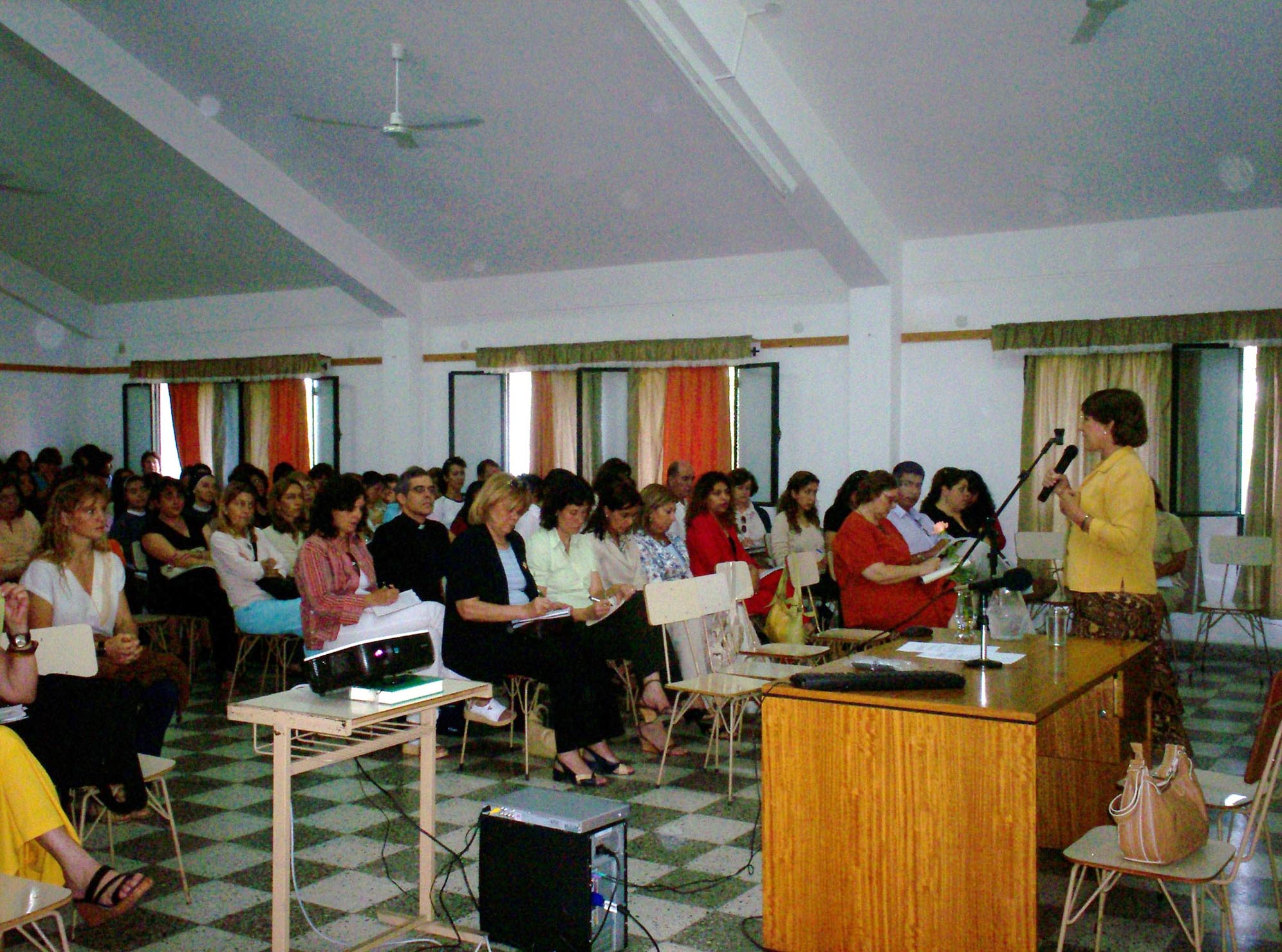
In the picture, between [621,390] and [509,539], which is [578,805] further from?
[621,390]

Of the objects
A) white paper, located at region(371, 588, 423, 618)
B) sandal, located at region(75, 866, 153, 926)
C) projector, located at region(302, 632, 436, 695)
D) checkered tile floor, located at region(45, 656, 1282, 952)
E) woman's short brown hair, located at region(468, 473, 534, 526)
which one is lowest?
checkered tile floor, located at region(45, 656, 1282, 952)

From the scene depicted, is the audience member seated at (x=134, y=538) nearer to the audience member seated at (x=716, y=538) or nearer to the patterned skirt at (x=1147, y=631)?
the audience member seated at (x=716, y=538)

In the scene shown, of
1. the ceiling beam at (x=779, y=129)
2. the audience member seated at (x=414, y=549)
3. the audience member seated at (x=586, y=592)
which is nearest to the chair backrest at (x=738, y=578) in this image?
the audience member seated at (x=586, y=592)

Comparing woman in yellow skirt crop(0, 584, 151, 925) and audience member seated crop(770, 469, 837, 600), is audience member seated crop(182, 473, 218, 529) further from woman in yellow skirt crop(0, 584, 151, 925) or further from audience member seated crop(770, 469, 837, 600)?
woman in yellow skirt crop(0, 584, 151, 925)

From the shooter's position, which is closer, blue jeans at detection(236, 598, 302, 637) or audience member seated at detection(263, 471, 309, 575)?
blue jeans at detection(236, 598, 302, 637)

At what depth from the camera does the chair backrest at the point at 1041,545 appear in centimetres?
730

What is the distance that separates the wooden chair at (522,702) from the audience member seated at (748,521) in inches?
98.5

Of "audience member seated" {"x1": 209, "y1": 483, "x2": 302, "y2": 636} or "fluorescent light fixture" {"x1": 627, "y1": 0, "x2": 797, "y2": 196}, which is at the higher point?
"fluorescent light fixture" {"x1": 627, "y1": 0, "x2": 797, "y2": 196}

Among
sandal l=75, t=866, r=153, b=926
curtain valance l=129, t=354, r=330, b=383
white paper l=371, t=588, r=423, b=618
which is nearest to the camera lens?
sandal l=75, t=866, r=153, b=926

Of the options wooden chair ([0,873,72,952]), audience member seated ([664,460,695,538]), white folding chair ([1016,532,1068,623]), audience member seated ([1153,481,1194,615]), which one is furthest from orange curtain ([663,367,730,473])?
wooden chair ([0,873,72,952])

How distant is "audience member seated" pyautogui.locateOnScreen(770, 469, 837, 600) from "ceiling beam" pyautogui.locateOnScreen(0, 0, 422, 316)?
4362 millimetres

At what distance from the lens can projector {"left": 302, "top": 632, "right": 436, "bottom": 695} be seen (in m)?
2.80

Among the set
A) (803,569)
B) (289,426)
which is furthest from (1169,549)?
(289,426)

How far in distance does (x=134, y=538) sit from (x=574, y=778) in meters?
4.13
